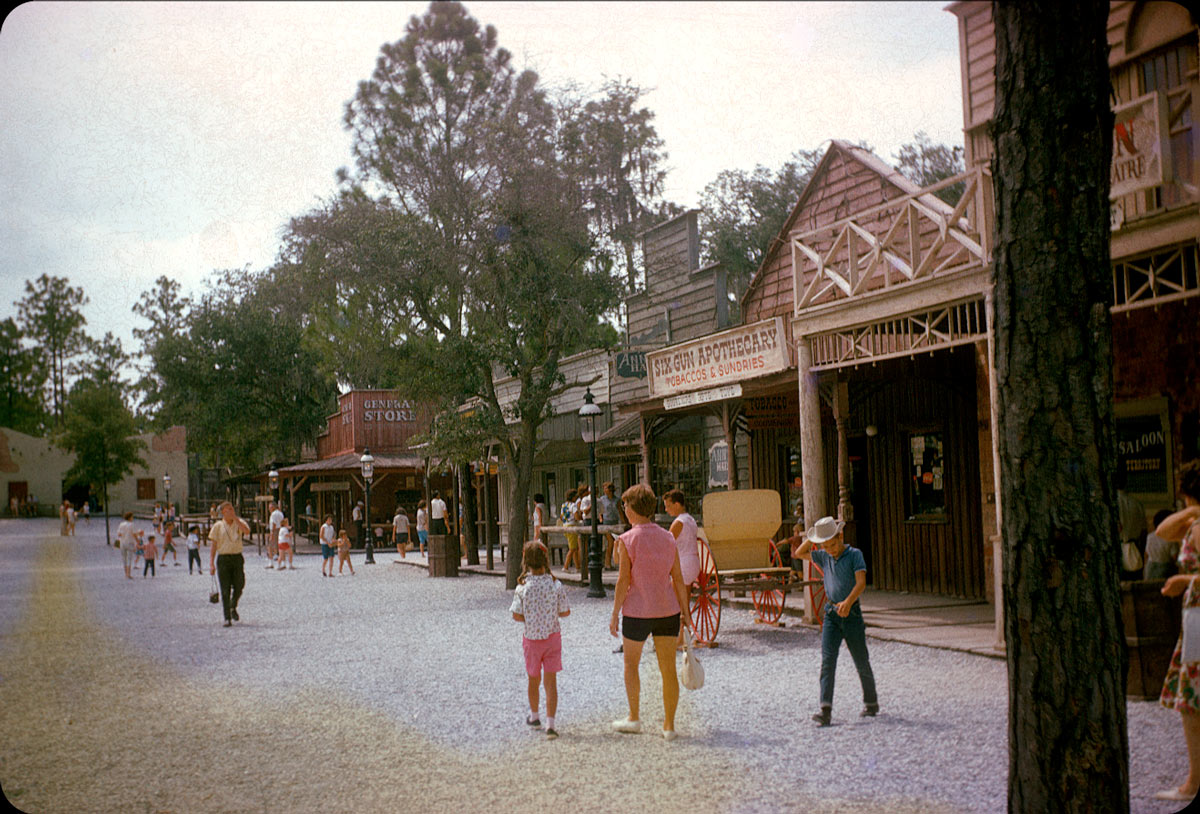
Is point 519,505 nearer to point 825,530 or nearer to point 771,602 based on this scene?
point 771,602

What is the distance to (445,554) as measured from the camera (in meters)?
23.4

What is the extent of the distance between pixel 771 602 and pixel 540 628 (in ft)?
20.1

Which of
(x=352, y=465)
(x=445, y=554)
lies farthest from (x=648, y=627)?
(x=352, y=465)

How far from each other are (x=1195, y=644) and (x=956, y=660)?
181 inches

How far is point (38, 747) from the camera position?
24.5 feet

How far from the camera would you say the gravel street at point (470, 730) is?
576 cm

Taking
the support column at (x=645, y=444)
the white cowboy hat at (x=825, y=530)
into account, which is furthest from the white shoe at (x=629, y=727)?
the support column at (x=645, y=444)

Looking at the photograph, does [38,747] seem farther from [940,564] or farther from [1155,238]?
[940,564]

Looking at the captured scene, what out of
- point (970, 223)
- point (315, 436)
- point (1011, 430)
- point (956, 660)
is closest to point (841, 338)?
point (970, 223)

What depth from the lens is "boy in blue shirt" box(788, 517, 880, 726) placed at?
729 cm

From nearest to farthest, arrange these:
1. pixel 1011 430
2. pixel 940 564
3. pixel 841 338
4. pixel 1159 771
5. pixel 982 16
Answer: pixel 1011 430 → pixel 1159 771 → pixel 841 338 → pixel 982 16 → pixel 940 564

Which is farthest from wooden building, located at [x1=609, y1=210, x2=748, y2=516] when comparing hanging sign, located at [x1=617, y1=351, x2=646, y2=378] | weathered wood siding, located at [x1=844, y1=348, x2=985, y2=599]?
weathered wood siding, located at [x1=844, y1=348, x2=985, y2=599]

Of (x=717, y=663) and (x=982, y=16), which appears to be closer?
(x=717, y=663)

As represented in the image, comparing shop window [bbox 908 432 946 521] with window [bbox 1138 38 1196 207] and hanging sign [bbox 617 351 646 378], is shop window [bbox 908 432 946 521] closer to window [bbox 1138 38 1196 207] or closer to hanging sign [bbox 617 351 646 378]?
window [bbox 1138 38 1196 207]
